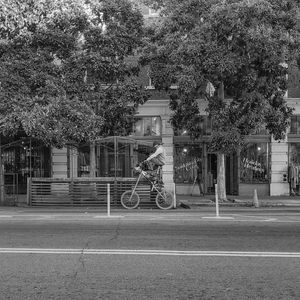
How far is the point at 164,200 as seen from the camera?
16.6 meters

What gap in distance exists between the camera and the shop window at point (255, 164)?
77.4 ft

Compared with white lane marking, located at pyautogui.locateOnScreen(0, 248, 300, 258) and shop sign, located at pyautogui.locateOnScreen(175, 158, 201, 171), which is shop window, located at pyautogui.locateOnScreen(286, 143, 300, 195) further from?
white lane marking, located at pyautogui.locateOnScreen(0, 248, 300, 258)

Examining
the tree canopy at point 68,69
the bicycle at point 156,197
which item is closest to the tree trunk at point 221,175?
the bicycle at point 156,197

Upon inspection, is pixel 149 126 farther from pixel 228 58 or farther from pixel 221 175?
pixel 228 58

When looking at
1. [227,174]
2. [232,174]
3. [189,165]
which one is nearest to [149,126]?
[189,165]

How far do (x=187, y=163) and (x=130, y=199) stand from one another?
7.56 metres

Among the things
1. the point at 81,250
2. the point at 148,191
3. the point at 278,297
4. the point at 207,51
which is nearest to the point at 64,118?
Result: the point at 148,191

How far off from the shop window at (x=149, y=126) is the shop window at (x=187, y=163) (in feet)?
4.60

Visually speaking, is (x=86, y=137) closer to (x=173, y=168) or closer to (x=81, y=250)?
(x=173, y=168)

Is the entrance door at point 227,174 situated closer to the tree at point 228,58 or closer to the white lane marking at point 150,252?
the tree at point 228,58

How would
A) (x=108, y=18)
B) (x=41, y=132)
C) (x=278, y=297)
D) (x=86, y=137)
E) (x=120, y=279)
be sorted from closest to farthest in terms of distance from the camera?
1. (x=278, y=297)
2. (x=120, y=279)
3. (x=41, y=132)
4. (x=86, y=137)
5. (x=108, y=18)

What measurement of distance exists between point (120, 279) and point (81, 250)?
193 centimetres

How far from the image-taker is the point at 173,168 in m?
23.6

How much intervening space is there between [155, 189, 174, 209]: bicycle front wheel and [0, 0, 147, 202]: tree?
3.19m
